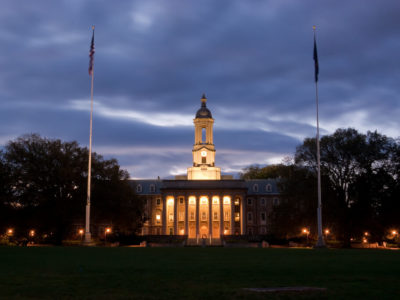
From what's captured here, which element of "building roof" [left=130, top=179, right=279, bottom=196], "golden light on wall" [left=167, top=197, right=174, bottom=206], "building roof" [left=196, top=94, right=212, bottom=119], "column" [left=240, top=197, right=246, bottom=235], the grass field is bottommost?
the grass field

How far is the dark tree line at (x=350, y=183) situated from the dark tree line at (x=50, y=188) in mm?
25875

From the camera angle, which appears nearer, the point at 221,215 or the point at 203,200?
the point at 221,215

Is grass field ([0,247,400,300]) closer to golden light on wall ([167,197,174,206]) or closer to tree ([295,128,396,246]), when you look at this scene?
tree ([295,128,396,246])

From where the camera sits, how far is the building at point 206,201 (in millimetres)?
121125

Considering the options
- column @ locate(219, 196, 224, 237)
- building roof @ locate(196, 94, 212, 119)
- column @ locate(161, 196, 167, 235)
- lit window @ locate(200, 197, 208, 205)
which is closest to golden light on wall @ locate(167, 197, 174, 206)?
column @ locate(161, 196, 167, 235)

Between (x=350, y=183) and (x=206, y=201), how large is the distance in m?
58.3

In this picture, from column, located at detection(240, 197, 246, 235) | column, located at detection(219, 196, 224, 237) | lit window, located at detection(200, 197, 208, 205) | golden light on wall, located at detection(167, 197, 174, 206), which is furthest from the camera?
golden light on wall, located at detection(167, 197, 174, 206)

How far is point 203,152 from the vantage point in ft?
419

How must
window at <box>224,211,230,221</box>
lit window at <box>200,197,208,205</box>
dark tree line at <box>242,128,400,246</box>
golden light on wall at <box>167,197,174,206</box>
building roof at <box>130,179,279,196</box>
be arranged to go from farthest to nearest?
golden light on wall at <box>167,197,174,206</box> < lit window at <box>200,197,208,205</box> < window at <box>224,211,230,221</box> < building roof at <box>130,179,279,196</box> < dark tree line at <box>242,128,400,246</box>

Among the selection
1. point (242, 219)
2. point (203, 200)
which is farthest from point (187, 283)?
point (203, 200)

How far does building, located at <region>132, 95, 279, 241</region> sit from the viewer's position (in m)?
121

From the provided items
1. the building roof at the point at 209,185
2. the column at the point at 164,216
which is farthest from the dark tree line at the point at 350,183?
the column at the point at 164,216

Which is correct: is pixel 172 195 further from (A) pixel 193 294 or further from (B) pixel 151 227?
(A) pixel 193 294

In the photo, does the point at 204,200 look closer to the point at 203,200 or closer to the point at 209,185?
the point at 203,200
